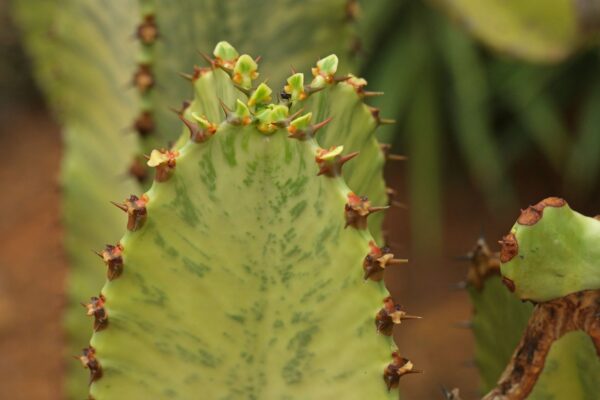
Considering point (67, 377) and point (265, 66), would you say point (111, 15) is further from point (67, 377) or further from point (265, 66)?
point (67, 377)

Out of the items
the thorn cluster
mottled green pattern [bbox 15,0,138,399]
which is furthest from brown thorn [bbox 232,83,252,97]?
mottled green pattern [bbox 15,0,138,399]

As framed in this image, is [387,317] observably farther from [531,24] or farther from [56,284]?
[56,284]

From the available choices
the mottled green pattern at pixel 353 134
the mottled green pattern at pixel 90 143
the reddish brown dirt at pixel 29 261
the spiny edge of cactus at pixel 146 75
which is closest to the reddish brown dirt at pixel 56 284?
the reddish brown dirt at pixel 29 261

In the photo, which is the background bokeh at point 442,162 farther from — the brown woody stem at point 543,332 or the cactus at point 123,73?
the brown woody stem at point 543,332

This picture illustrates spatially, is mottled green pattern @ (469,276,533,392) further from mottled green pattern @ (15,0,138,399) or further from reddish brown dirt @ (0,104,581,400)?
reddish brown dirt @ (0,104,581,400)

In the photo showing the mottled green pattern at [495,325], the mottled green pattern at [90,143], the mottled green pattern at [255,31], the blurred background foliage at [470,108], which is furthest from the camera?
the blurred background foliage at [470,108]

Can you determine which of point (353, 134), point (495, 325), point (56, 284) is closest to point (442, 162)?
point (56, 284)
